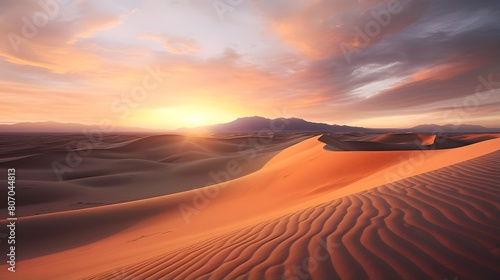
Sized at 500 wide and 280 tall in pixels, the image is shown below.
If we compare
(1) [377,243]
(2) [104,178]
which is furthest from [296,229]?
(2) [104,178]

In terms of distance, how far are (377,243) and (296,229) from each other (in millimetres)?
1081

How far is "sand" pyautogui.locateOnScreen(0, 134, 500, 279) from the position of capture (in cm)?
216

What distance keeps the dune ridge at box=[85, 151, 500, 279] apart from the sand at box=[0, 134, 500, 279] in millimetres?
12

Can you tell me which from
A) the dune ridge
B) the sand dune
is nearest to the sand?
the dune ridge

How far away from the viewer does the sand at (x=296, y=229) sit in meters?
2.16

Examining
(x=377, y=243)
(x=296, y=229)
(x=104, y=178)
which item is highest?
(x=377, y=243)

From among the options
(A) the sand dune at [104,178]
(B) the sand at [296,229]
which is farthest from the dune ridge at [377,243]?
(A) the sand dune at [104,178]

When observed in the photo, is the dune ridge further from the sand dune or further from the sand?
the sand dune

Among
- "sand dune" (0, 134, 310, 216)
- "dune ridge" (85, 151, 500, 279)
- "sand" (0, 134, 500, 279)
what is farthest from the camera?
"sand dune" (0, 134, 310, 216)

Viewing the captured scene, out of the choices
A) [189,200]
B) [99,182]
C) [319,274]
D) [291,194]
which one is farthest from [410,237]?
[99,182]

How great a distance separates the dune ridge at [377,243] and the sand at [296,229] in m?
0.01

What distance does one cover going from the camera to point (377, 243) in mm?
2391

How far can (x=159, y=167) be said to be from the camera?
20.8m

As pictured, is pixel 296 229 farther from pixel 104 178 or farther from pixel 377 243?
pixel 104 178
